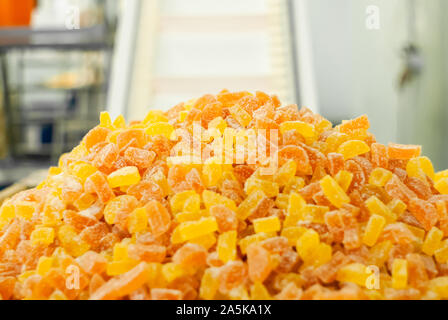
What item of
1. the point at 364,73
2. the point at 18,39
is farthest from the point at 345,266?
the point at 18,39

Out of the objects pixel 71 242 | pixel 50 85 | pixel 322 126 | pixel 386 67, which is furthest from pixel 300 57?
pixel 50 85

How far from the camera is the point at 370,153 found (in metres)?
0.66

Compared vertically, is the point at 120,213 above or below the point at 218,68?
below

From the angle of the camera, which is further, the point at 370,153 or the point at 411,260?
the point at 370,153

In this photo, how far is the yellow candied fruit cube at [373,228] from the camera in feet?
1.67

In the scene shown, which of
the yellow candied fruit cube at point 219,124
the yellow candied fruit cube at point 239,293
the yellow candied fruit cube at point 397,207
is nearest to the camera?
the yellow candied fruit cube at point 239,293

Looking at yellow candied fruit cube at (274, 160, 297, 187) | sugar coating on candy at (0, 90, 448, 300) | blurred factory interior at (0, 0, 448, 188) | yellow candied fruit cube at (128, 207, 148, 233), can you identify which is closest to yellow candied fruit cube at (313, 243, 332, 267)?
sugar coating on candy at (0, 90, 448, 300)

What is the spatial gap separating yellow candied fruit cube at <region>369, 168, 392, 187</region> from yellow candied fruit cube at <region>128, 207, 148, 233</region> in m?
0.32

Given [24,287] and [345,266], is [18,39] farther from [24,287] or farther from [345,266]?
[345,266]

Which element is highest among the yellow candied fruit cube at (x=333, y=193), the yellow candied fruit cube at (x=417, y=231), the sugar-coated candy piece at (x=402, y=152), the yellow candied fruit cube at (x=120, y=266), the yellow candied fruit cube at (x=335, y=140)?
the yellow candied fruit cube at (x=335, y=140)

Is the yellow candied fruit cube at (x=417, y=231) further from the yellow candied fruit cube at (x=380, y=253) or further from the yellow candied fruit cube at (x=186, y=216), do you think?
the yellow candied fruit cube at (x=186, y=216)

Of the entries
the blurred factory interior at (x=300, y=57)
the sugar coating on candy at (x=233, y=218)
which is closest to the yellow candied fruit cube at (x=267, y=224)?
the sugar coating on candy at (x=233, y=218)

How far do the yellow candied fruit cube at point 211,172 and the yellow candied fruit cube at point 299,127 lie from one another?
127 mm
